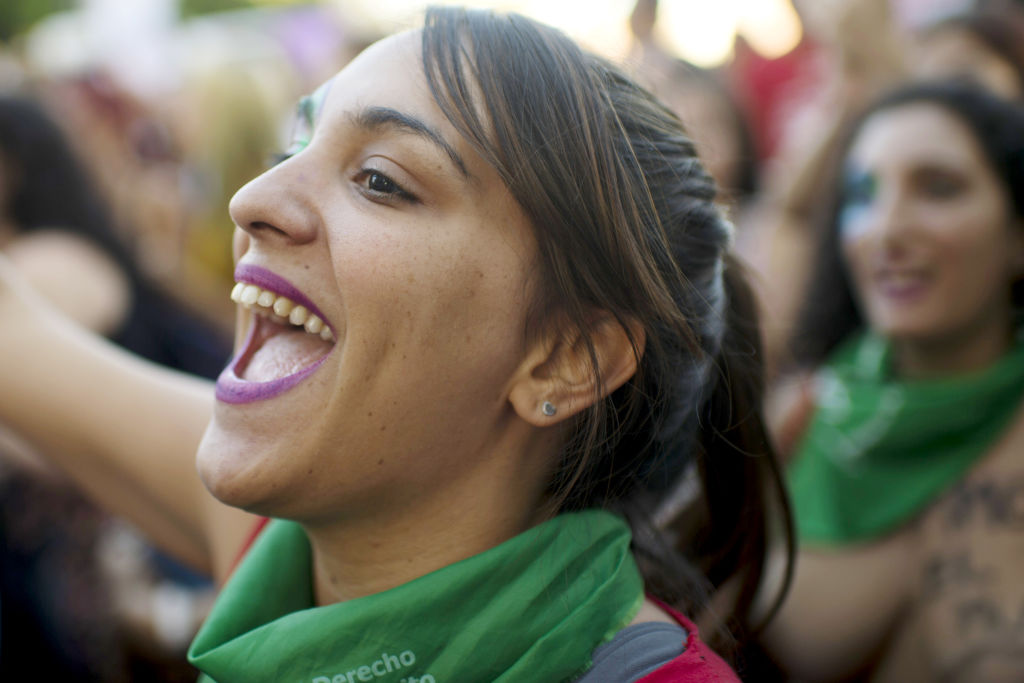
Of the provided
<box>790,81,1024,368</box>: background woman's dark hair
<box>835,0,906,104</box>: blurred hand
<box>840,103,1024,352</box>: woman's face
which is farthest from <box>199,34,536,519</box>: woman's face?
<box>835,0,906,104</box>: blurred hand

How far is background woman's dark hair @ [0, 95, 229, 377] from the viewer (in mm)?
3180

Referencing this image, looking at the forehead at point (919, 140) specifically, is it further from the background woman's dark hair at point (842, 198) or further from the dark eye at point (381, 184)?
the dark eye at point (381, 184)

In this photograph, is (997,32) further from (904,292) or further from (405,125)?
(405,125)

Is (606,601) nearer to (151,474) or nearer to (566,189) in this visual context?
(566,189)

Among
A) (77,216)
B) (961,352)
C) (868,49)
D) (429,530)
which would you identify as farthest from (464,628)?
(868,49)

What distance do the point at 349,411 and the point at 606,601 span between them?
509 mm

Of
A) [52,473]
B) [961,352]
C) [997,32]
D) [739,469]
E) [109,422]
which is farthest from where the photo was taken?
[997,32]

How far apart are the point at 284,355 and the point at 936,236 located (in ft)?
6.68

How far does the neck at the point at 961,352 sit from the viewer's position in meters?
2.68

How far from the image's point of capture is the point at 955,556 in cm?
233

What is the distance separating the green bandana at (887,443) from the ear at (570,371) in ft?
4.82

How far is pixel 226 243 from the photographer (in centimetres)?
445

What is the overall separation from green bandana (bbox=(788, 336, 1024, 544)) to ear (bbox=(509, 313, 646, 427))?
1.47 metres

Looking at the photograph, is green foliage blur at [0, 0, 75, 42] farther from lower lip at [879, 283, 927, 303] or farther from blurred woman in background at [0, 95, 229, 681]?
lower lip at [879, 283, 927, 303]
